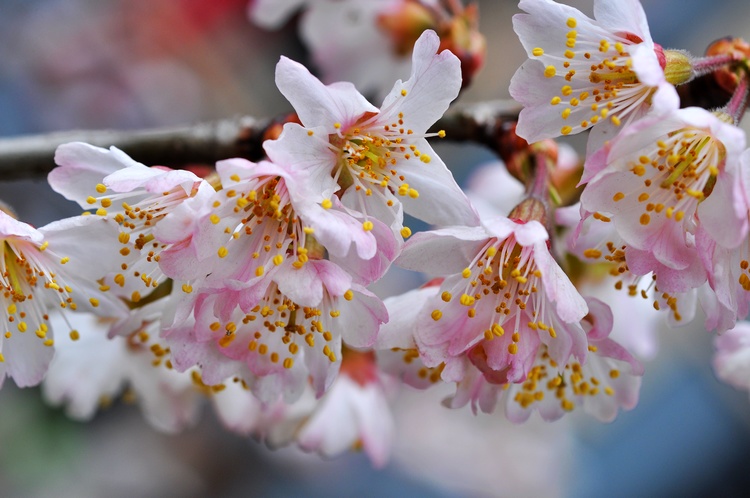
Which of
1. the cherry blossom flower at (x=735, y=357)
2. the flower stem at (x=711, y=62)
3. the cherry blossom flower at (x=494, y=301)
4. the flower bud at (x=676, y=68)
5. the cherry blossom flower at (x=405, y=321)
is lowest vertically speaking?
the cherry blossom flower at (x=735, y=357)

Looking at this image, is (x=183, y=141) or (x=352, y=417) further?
(x=352, y=417)

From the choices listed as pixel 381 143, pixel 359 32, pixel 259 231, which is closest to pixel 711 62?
pixel 381 143

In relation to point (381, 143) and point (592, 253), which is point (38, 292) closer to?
point (381, 143)

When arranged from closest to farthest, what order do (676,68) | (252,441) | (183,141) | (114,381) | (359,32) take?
(676,68) < (183,141) < (114,381) < (359,32) < (252,441)

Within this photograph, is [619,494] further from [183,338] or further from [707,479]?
[183,338]

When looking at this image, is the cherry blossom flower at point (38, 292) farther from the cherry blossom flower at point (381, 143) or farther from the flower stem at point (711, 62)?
the flower stem at point (711, 62)

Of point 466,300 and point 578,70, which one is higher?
point 578,70

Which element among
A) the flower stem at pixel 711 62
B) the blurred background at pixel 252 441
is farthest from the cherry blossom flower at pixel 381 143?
the blurred background at pixel 252 441

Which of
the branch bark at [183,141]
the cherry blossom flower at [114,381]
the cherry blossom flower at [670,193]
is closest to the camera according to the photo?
the cherry blossom flower at [670,193]
